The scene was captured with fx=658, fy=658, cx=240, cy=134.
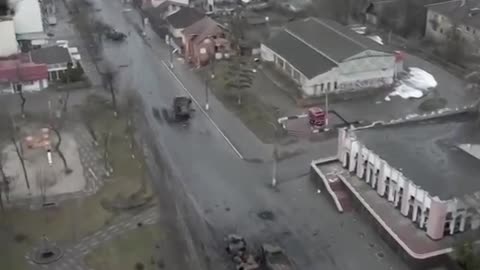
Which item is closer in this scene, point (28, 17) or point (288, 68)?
point (288, 68)

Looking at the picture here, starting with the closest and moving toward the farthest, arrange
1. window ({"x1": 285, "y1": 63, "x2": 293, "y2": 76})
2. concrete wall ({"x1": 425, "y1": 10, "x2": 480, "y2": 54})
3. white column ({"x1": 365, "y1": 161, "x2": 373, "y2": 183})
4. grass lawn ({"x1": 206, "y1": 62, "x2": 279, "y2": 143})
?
white column ({"x1": 365, "y1": 161, "x2": 373, "y2": 183})
grass lawn ({"x1": 206, "y1": 62, "x2": 279, "y2": 143})
window ({"x1": 285, "y1": 63, "x2": 293, "y2": 76})
concrete wall ({"x1": 425, "y1": 10, "x2": 480, "y2": 54})

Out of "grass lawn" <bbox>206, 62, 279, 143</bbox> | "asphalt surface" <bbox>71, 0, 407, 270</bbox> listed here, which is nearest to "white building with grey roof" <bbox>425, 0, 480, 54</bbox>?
"grass lawn" <bbox>206, 62, 279, 143</bbox>

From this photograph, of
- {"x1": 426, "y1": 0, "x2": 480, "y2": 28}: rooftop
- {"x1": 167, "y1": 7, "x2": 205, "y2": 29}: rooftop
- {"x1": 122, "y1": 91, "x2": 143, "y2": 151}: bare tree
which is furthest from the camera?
{"x1": 167, "y1": 7, "x2": 205, "y2": 29}: rooftop

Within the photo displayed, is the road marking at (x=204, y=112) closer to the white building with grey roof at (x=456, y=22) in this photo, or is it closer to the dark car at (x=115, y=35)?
the dark car at (x=115, y=35)

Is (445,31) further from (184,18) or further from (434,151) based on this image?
(434,151)

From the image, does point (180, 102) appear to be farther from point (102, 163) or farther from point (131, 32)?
point (131, 32)

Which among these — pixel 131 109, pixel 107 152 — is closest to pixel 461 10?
pixel 131 109

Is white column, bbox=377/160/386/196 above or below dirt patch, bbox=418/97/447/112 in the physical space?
above

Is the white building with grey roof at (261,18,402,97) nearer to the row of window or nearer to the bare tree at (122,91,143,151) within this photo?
the row of window
